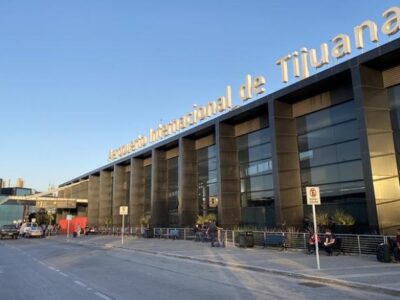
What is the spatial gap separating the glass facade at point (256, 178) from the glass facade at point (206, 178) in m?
4.43

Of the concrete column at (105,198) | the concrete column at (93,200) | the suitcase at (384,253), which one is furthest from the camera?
the concrete column at (93,200)

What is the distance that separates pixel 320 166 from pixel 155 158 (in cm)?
2386

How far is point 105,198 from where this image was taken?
2498 inches

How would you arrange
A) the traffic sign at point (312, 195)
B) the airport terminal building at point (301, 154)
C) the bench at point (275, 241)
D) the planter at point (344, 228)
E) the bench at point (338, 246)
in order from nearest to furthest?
the traffic sign at point (312, 195), the bench at point (338, 246), the airport terminal building at point (301, 154), the bench at point (275, 241), the planter at point (344, 228)

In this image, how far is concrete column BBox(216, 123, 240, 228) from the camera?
111 feet

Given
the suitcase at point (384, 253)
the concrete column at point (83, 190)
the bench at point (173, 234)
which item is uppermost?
the concrete column at point (83, 190)

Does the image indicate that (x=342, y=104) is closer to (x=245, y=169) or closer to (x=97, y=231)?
(x=245, y=169)

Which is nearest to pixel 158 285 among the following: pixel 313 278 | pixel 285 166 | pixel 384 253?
pixel 313 278

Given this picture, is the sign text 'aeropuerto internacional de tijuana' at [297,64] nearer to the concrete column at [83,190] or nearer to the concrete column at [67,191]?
the concrete column at [83,190]

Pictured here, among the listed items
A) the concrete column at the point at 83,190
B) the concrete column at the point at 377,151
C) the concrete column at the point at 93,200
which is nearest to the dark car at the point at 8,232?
the concrete column at the point at 93,200

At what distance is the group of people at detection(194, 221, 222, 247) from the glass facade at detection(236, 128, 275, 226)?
3.71 metres

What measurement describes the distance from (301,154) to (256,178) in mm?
5276

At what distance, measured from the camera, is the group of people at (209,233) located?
87.2 ft

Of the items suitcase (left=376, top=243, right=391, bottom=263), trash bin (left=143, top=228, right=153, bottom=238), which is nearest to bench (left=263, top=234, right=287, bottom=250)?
suitcase (left=376, top=243, right=391, bottom=263)
